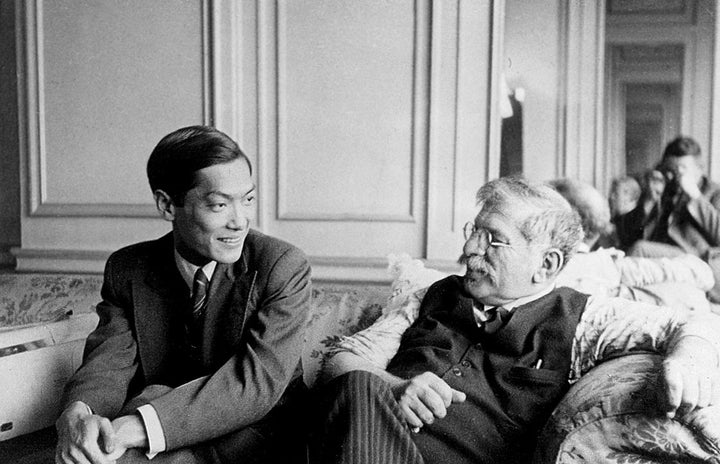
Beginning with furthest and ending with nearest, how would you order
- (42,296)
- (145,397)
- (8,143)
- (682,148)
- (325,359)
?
(8,143) → (42,296) → (682,148) → (325,359) → (145,397)

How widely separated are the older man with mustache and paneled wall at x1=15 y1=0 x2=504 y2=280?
2.66 ft

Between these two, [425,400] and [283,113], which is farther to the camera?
[283,113]

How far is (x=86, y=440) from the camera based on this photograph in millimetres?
1384

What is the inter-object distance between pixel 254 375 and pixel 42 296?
52.8 inches

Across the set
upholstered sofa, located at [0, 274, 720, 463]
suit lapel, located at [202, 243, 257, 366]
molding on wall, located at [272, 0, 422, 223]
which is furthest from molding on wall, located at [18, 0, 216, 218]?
suit lapel, located at [202, 243, 257, 366]

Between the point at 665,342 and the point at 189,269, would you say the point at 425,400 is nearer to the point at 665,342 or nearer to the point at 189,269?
the point at 665,342

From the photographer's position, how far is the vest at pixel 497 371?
5.07 ft

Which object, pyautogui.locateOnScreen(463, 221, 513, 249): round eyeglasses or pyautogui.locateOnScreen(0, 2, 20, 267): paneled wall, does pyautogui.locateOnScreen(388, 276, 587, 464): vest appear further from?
pyautogui.locateOnScreen(0, 2, 20, 267): paneled wall

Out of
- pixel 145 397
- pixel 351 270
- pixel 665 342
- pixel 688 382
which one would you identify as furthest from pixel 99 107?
pixel 688 382

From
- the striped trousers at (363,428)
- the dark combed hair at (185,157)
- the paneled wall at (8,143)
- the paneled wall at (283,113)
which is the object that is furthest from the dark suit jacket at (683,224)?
the paneled wall at (8,143)

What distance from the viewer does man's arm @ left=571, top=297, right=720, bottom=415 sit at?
1256 mm

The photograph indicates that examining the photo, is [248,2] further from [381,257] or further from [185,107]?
[381,257]

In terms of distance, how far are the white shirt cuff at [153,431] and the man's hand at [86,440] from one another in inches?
2.6

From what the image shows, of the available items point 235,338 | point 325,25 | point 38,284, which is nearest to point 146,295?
point 235,338
